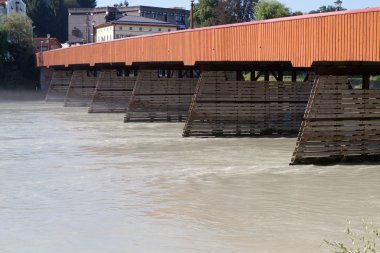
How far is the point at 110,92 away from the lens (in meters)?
41.4

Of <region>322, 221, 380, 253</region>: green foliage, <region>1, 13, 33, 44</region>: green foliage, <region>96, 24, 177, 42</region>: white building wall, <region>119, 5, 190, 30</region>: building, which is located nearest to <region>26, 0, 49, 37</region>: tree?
<region>119, 5, 190, 30</region>: building

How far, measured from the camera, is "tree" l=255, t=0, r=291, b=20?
8112cm

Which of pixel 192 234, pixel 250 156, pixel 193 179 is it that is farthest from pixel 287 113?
pixel 192 234

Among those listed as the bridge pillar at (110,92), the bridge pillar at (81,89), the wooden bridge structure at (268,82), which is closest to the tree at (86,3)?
the bridge pillar at (81,89)

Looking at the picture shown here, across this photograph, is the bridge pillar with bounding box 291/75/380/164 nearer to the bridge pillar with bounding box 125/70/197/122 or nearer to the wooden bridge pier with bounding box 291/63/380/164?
the wooden bridge pier with bounding box 291/63/380/164

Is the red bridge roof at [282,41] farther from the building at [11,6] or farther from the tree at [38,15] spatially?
the tree at [38,15]

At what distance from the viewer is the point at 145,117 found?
3275 centimetres

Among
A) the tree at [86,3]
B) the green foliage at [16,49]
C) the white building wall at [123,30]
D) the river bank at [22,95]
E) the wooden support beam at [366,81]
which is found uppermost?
the tree at [86,3]

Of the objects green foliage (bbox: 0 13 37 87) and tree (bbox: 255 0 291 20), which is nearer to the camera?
green foliage (bbox: 0 13 37 87)

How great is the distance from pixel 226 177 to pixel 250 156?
3.99m

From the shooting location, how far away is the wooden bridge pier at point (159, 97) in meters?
32.7

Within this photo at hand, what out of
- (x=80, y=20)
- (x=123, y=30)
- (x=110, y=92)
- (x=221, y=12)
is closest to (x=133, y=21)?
(x=123, y=30)

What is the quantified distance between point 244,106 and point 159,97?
8.57 meters

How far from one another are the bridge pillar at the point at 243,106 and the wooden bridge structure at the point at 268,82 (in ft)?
0.12
